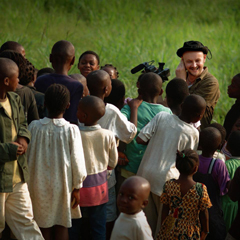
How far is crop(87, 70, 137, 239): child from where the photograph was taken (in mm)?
4086

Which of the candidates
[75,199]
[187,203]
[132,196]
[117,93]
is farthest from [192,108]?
[75,199]

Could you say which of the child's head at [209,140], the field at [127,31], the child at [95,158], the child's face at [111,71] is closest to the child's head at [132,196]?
the child at [95,158]

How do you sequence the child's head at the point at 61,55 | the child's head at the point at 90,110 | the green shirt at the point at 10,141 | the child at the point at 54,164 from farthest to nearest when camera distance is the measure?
the child's head at the point at 61,55 < the child's head at the point at 90,110 < the child at the point at 54,164 < the green shirt at the point at 10,141

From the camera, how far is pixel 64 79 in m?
4.26

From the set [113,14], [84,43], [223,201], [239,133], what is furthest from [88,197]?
[113,14]

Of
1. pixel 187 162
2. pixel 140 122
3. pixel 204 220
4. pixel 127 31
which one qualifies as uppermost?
pixel 127 31

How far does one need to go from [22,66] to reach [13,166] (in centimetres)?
106

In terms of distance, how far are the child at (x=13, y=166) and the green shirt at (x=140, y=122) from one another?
118 cm

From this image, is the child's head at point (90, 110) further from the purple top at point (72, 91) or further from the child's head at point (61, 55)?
the child's head at point (61, 55)

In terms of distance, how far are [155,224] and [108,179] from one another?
0.63m

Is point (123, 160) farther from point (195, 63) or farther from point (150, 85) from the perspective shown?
point (195, 63)

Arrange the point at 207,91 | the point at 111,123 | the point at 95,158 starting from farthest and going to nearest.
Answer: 1. the point at 207,91
2. the point at 111,123
3. the point at 95,158

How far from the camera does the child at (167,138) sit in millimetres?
3947

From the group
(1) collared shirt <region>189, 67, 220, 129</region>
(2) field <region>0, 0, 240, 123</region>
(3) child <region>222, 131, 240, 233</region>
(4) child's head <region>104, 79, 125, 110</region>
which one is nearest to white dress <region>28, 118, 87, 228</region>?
(4) child's head <region>104, 79, 125, 110</region>
